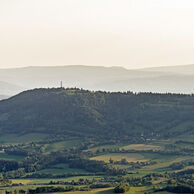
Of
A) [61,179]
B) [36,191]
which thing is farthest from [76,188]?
[61,179]

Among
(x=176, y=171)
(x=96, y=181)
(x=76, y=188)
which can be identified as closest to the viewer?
(x=76, y=188)

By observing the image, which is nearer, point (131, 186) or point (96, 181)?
Answer: point (131, 186)

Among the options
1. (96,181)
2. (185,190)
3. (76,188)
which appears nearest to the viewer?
(185,190)

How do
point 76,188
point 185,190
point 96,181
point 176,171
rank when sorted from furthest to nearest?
1. point 176,171
2. point 96,181
3. point 76,188
4. point 185,190

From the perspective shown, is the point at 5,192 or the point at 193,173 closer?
the point at 5,192

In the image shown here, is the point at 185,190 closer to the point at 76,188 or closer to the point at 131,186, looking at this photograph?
the point at 131,186

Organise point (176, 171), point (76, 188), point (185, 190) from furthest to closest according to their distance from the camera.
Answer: point (176, 171), point (76, 188), point (185, 190)

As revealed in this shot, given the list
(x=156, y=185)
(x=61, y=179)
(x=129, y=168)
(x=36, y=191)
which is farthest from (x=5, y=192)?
(x=129, y=168)

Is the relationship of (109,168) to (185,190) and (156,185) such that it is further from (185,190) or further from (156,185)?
(185,190)

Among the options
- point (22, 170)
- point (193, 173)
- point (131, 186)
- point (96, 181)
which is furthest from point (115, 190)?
point (22, 170)
